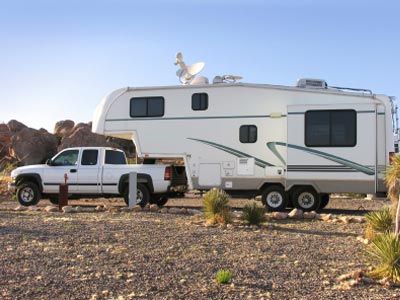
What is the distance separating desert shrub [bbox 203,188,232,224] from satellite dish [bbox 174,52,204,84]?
217 inches

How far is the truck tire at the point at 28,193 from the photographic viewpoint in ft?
56.9

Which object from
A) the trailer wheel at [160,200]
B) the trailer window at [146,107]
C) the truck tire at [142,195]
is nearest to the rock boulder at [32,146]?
the trailer wheel at [160,200]

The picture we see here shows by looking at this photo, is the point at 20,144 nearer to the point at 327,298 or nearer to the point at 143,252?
the point at 143,252

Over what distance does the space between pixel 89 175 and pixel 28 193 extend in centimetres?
204

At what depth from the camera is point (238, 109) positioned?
51.7 feet

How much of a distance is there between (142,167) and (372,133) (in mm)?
6248

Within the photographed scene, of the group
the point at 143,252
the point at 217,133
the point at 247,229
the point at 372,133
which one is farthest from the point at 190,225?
the point at 372,133

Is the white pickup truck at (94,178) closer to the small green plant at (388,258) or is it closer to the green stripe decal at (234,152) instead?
the green stripe decal at (234,152)

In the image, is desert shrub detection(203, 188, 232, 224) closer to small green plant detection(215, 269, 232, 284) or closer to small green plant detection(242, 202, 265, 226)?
small green plant detection(242, 202, 265, 226)

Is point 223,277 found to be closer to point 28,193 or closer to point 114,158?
point 114,158

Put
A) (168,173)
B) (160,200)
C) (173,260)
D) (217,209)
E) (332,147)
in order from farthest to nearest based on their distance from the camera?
(160,200)
(168,173)
(332,147)
(217,209)
(173,260)

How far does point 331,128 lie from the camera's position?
1509 cm

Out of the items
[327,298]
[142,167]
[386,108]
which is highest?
[386,108]

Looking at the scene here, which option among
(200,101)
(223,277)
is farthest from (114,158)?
(223,277)
